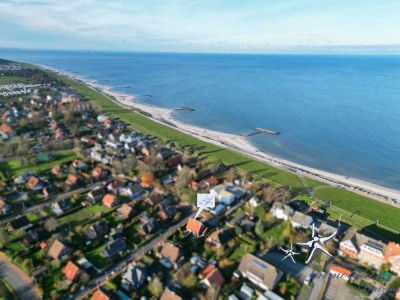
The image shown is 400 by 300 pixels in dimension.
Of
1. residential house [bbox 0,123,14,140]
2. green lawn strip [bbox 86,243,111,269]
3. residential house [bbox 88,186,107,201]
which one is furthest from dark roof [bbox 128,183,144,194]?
residential house [bbox 0,123,14,140]

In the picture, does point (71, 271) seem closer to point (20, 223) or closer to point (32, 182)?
point (20, 223)

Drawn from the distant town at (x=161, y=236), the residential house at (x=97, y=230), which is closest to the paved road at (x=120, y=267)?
the distant town at (x=161, y=236)

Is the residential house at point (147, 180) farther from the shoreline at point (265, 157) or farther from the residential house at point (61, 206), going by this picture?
the shoreline at point (265, 157)

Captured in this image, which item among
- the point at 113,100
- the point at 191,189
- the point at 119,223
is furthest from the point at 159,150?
the point at 113,100

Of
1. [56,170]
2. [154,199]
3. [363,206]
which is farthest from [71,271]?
[363,206]

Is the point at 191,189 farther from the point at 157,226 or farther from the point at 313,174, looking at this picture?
the point at 313,174

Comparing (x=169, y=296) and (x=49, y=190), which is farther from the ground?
(x=49, y=190)
